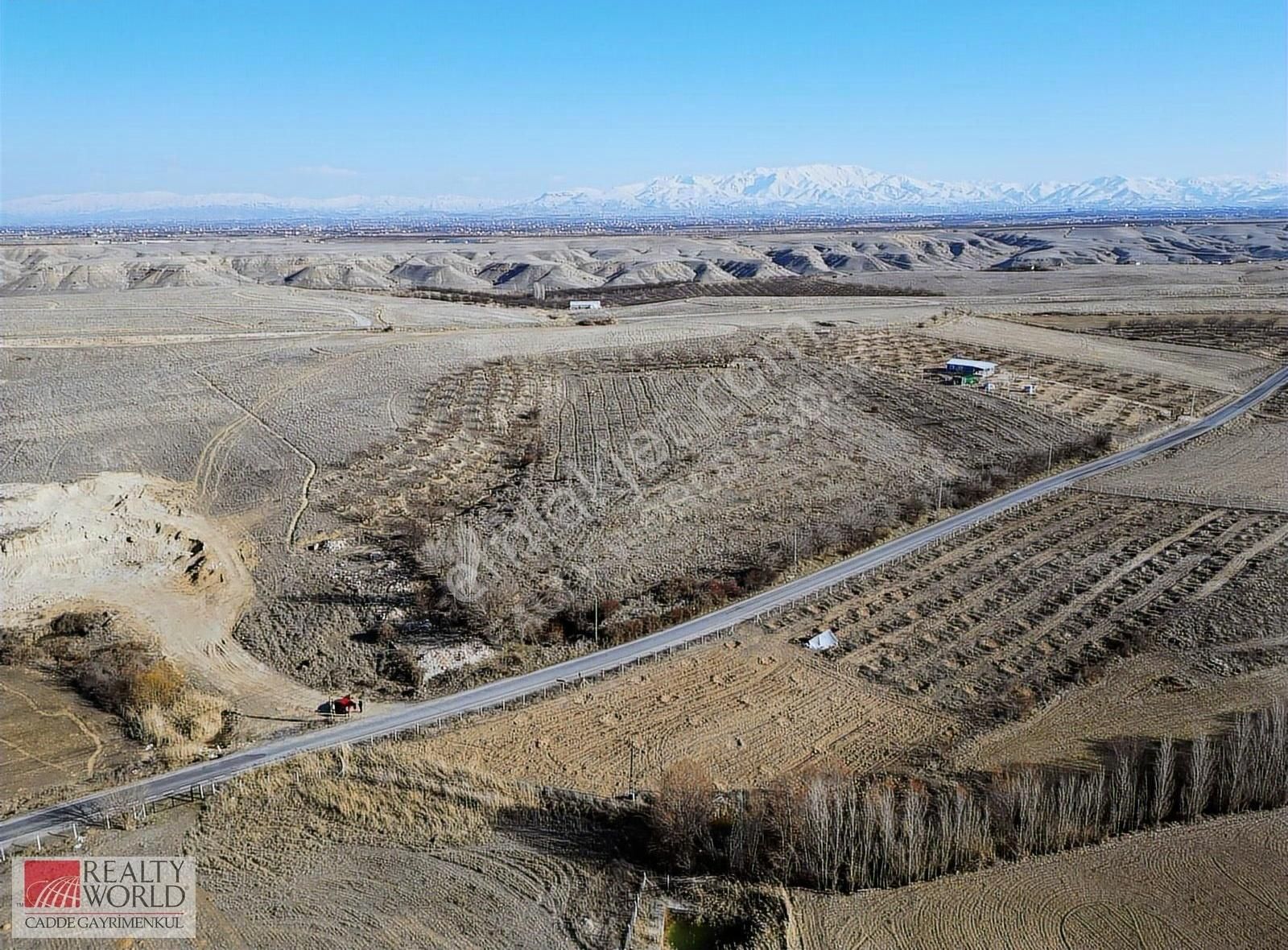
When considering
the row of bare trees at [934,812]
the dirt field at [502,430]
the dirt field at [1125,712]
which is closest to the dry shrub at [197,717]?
the dirt field at [502,430]

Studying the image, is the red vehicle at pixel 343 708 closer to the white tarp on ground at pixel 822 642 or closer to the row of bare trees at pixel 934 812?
the row of bare trees at pixel 934 812

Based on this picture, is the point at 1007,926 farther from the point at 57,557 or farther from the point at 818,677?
the point at 57,557

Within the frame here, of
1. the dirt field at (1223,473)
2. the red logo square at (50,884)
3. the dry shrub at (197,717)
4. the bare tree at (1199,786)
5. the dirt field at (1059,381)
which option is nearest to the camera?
the red logo square at (50,884)

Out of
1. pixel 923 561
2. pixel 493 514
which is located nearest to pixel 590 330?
pixel 493 514

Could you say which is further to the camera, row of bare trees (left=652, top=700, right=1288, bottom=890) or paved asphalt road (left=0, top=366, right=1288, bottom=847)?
paved asphalt road (left=0, top=366, right=1288, bottom=847)

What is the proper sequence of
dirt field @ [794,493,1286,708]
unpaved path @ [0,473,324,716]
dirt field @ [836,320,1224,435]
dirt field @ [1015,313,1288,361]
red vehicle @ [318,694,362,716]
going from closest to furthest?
red vehicle @ [318,694,362,716], dirt field @ [794,493,1286,708], unpaved path @ [0,473,324,716], dirt field @ [836,320,1224,435], dirt field @ [1015,313,1288,361]

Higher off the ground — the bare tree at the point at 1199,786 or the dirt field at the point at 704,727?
the bare tree at the point at 1199,786

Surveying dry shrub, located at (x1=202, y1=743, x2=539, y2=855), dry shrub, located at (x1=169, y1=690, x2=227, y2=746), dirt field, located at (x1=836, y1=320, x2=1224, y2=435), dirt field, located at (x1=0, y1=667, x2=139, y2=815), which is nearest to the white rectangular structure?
dirt field, located at (x1=836, y1=320, x2=1224, y2=435)

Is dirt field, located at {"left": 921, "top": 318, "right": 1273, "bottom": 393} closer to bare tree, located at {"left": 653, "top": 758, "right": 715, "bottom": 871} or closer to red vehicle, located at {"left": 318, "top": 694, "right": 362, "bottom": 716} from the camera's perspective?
bare tree, located at {"left": 653, "top": 758, "right": 715, "bottom": 871}
